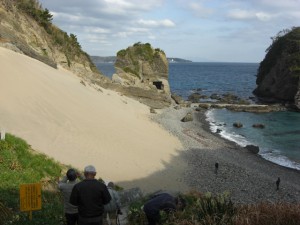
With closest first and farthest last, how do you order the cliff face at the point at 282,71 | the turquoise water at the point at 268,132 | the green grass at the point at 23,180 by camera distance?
the green grass at the point at 23,180
the turquoise water at the point at 268,132
the cliff face at the point at 282,71

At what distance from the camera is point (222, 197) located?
9.23 metres

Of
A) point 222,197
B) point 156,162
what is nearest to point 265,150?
point 156,162

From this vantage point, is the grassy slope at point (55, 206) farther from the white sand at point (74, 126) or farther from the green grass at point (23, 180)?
the white sand at point (74, 126)

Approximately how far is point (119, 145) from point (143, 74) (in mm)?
45934

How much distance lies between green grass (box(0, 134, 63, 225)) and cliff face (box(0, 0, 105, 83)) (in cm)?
2596

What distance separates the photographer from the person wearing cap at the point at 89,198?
24.7 feet

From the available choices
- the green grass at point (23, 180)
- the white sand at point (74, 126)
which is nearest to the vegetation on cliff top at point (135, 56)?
the white sand at point (74, 126)

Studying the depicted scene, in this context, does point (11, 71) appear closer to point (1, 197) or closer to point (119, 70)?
point (1, 197)

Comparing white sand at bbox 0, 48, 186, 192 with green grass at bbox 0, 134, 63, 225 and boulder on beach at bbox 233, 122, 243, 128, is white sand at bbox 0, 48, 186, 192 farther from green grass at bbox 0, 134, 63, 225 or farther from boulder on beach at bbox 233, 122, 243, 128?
boulder on beach at bbox 233, 122, 243, 128

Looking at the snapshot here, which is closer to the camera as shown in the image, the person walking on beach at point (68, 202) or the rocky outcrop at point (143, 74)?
the person walking on beach at point (68, 202)

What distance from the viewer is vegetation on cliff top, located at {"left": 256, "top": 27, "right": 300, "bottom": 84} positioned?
247 feet

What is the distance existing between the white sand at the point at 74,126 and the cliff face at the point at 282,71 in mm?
41346

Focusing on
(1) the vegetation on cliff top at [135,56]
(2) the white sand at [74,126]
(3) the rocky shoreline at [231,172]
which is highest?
(1) the vegetation on cliff top at [135,56]

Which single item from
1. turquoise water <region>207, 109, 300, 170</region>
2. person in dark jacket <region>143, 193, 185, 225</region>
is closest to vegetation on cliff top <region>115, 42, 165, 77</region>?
turquoise water <region>207, 109, 300, 170</region>
